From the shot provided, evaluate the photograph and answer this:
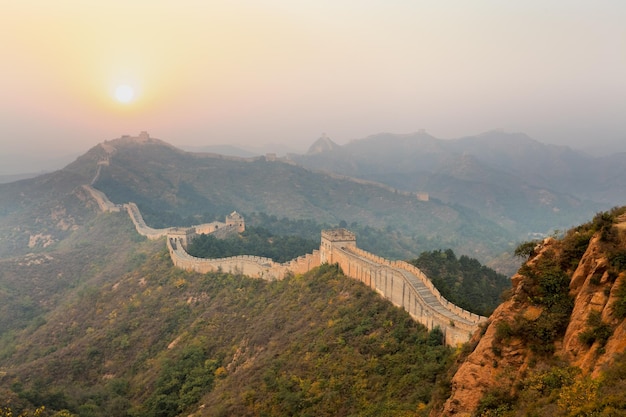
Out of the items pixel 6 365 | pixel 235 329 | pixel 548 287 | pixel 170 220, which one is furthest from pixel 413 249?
pixel 548 287

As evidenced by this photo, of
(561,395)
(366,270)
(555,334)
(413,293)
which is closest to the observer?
(561,395)

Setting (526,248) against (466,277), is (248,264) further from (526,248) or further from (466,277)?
(526,248)

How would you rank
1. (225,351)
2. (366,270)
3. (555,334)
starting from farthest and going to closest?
1. (225,351)
2. (366,270)
3. (555,334)

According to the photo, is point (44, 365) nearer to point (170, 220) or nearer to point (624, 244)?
point (624, 244)

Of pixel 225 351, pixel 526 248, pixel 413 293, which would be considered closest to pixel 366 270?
pixel 413 293

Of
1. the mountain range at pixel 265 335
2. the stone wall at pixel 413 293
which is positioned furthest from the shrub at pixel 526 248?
the stone wall at pixel 413 293

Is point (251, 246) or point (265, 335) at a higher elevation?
point (251, 246)

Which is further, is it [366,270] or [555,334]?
[366,270]

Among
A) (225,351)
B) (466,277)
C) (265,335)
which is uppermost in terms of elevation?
(466,277)
